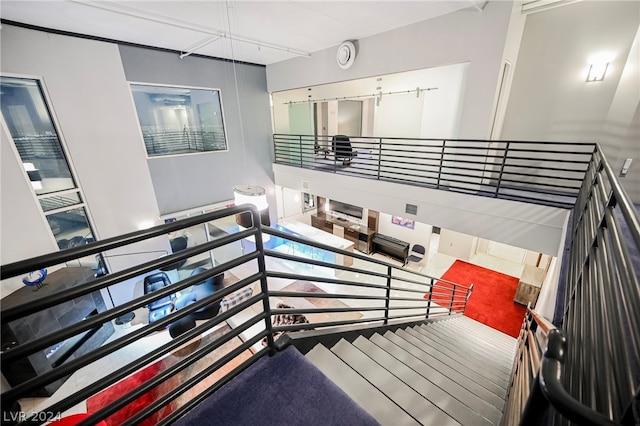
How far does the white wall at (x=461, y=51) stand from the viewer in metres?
3.53

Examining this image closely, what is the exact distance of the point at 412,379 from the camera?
1.85 metres

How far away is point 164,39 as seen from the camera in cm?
470

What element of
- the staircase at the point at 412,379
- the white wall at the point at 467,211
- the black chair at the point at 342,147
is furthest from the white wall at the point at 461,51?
the staircase at the point at 412,379

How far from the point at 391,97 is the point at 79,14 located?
694cm

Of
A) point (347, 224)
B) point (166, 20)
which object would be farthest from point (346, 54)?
point (347, 224)

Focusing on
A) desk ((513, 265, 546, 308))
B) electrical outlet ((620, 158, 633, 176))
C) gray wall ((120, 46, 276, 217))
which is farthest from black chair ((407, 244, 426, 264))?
electrical outlet ((620, 158, 633, 176))

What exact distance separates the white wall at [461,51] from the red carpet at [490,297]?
362cm

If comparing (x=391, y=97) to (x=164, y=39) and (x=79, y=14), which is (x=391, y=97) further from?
(x=79, y=14)

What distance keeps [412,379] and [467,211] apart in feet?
9.96

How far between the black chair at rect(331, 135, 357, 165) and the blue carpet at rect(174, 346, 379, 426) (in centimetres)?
499

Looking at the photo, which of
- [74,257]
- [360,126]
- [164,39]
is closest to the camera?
[74,257]

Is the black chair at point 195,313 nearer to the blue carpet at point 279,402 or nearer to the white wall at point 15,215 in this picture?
the white wall at point 15,215

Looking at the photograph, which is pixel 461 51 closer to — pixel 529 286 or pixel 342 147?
pixel 342 147

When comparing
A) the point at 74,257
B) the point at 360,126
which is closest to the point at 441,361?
the point at 74,257
